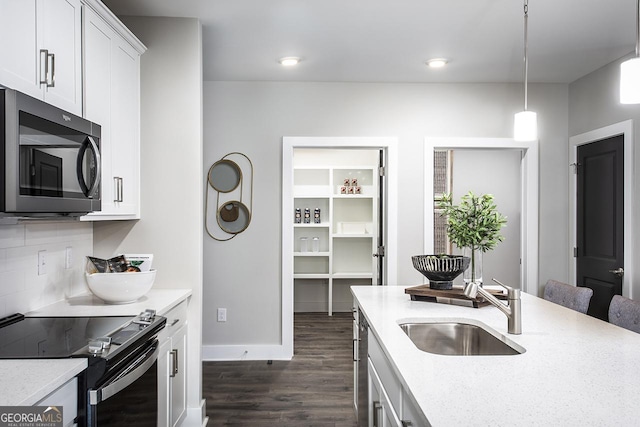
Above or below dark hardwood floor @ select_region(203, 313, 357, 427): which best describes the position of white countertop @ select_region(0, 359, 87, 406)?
above

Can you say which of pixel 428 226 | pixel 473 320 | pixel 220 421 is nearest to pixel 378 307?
pixel 473 320

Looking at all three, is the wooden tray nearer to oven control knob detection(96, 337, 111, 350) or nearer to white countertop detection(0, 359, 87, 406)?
oven control knob detection(96, 337, 111, 350)

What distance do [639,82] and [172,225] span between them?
7.95 feet

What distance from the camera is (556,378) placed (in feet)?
4.37

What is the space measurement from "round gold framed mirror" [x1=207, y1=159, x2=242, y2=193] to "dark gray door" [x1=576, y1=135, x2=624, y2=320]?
3048mm

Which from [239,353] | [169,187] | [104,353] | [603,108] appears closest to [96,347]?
[104,353]

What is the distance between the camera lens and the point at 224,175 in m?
4.09

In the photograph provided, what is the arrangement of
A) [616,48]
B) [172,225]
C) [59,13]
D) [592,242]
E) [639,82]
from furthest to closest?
[592,242] < [616,48] < [172,225] < [59,13] < [639,82]

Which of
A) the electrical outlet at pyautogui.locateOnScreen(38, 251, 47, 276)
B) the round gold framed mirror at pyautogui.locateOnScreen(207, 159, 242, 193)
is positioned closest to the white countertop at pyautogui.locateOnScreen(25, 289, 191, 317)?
the electrical outlet at pyautogui.locateOnScreen(38, 251, 47, 276)

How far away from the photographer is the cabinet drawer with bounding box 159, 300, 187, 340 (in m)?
2.29

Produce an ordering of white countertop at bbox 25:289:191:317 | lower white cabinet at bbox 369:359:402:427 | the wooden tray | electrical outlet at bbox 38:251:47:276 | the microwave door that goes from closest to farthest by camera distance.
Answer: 1. lower white cabinet at bbox 369:359:402:427
2. the microwave door
3. white countertop at bbox 25:289:191:317
4. electrical outlet at bbox 38:251:47:276
5. the wooden tray

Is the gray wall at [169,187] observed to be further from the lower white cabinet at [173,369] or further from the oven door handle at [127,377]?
the oven door handle at [127,377]

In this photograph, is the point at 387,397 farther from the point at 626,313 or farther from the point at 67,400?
the point at 626,313

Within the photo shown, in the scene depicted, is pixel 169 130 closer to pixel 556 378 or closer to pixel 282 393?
pixel 282 393
